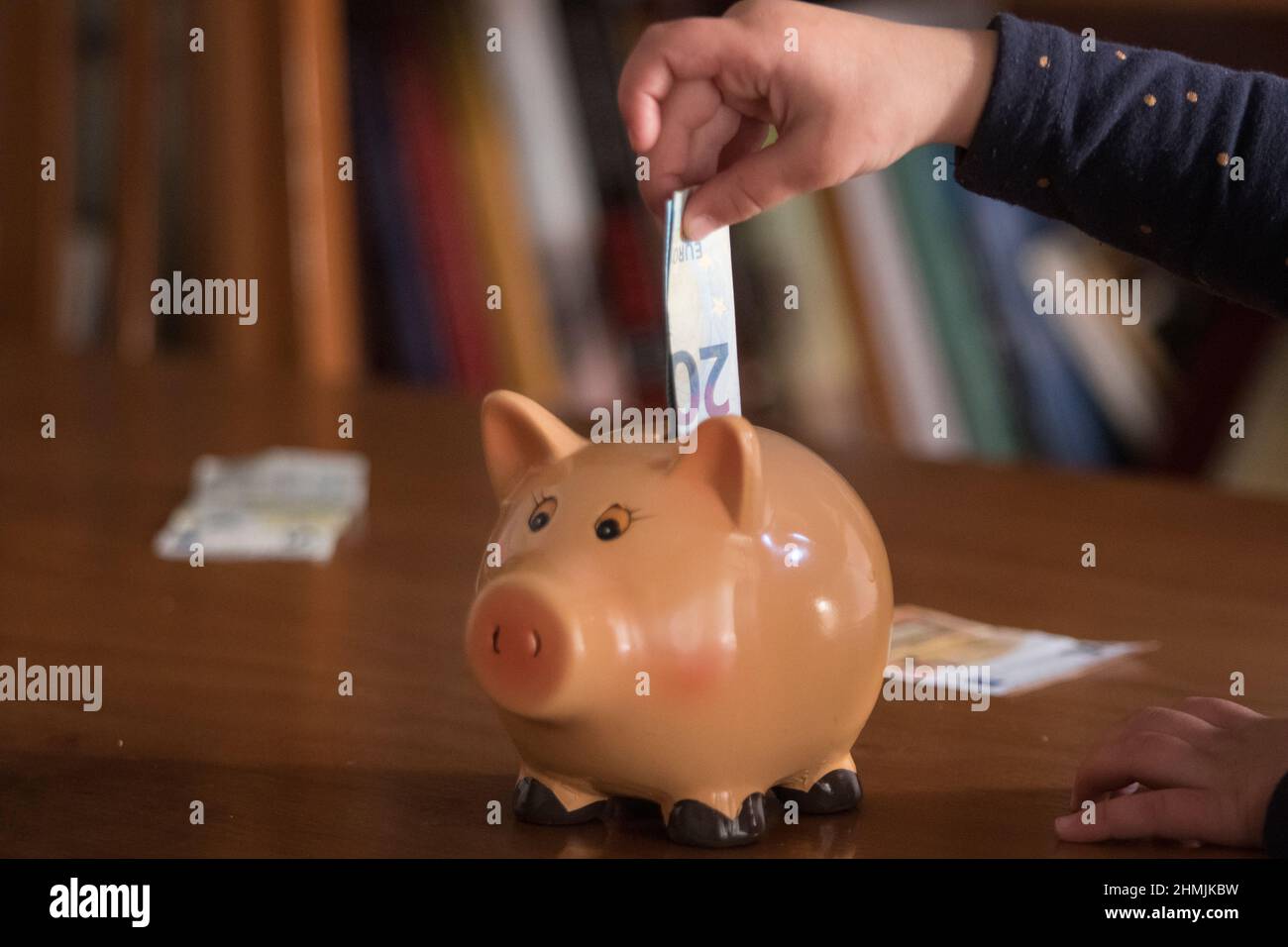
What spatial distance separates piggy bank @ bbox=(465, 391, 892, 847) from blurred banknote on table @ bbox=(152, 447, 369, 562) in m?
0.51

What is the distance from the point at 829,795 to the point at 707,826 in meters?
0.07

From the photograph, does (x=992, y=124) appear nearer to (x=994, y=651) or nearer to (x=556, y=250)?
(x=994, y=651)

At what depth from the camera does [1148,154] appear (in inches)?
33.2

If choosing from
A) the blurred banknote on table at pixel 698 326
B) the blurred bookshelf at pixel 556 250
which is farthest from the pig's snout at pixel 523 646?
the blurred bookshelf at pixel 556 250

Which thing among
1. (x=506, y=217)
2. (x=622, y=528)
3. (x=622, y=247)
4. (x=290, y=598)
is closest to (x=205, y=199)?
(x=506, y=217)

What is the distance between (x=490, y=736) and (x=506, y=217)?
59.0 inches

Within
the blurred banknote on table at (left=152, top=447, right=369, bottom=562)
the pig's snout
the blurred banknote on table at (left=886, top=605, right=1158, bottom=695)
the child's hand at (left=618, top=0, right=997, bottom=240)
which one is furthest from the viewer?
the blurred banknote on table at (left=152, top=447, right=369, bottom=562)

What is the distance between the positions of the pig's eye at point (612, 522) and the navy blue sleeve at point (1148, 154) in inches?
12.3

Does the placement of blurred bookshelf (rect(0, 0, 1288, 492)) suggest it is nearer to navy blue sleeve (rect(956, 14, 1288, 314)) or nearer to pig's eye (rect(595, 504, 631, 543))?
navy blue sleeve (rect(956, 14, 1288, 314))

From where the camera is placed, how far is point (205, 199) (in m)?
2.27

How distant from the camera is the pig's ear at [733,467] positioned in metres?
0.63

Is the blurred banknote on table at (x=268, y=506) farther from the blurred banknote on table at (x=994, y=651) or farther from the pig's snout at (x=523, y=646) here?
the pig's snout at (x=523, y=646)

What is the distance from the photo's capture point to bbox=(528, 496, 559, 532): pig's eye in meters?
0.66

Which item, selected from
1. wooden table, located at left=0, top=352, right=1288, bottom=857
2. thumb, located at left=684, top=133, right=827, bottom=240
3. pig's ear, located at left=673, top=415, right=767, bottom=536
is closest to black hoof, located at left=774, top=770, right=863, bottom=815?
wooden table, located at left=0, top=352, right=1288, bottom=857
